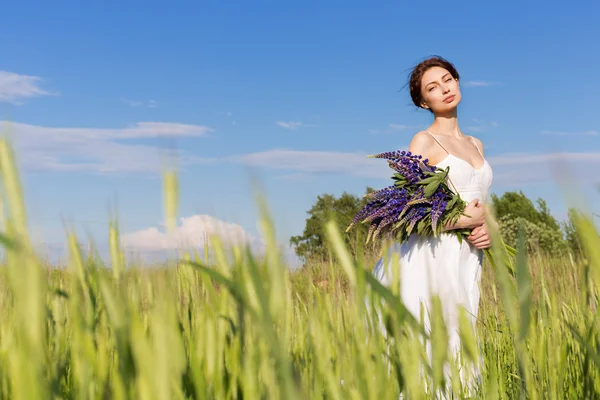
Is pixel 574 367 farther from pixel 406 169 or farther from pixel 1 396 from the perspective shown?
pixel 406 169

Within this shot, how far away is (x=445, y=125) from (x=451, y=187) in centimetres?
69

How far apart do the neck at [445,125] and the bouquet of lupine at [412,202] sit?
0.75 meters

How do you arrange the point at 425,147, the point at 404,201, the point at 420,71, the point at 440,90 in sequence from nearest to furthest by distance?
1. the point at 404,201
2. the point at 425,147
3. the point at 440,90
4. the point at 420,71

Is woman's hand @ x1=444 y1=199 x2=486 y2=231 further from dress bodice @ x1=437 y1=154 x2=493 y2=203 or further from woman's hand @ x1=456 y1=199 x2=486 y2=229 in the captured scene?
dress bodice @ x1=437 y1=154 x2=493 y2=203

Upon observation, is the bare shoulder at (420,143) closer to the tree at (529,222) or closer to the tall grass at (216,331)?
the tall grass at (216,331)

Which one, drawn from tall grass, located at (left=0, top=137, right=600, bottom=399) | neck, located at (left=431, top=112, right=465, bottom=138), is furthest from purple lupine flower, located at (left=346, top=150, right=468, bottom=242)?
tall grass, located at (left=0, top=137, right=600, bottom=399)

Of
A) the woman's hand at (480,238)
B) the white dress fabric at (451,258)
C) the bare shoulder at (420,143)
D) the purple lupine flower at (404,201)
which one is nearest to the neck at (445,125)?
the bare shoulder at (420,143)

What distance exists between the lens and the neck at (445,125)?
4.21 metres

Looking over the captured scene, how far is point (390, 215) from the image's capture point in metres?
3.42

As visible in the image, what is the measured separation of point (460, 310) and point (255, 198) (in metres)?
0.46

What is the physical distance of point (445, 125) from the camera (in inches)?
166

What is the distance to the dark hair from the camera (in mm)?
4250

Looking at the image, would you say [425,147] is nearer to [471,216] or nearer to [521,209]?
[471,216]

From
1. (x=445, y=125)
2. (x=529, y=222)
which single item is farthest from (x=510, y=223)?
(x=445, y=125)
